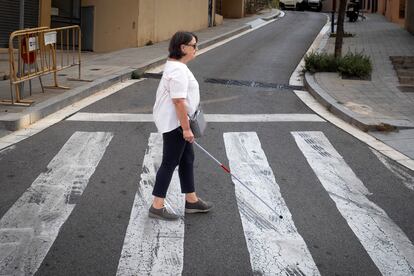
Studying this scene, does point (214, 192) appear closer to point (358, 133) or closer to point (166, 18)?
point (358, 133)

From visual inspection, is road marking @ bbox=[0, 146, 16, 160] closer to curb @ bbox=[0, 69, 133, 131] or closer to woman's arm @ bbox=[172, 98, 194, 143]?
curb @ bbox=[0, 69, 133, 131]

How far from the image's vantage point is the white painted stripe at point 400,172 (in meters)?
6.79

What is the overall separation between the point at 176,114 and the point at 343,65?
9404mm

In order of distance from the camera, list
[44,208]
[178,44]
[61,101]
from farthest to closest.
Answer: [61,101] < [44,208] < [178,44]

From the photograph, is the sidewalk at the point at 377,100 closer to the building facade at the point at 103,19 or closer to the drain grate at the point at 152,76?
the drain grate at the point at 152,76

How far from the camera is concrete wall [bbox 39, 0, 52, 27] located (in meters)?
18.9

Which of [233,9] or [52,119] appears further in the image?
[233,9]

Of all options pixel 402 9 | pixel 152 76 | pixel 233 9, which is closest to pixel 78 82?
pixel 152 76

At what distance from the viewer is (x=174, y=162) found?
5.46 metres

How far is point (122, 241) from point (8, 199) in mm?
1523

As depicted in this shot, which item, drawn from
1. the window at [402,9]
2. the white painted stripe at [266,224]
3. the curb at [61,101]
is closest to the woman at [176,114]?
the white painted stripe at [266,224]

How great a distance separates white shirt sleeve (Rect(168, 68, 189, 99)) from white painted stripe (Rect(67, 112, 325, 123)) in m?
4.36

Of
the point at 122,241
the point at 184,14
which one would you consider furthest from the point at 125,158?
the point at 184,14

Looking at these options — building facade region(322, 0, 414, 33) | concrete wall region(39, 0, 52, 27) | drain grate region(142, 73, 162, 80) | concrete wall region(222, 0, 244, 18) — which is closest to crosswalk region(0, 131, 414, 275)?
drain grate region(142, 73, 162, 80)
